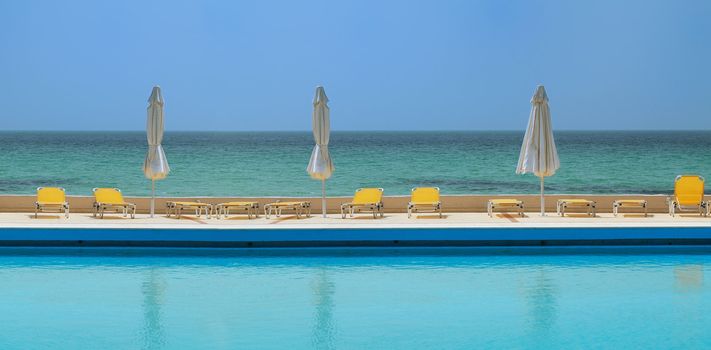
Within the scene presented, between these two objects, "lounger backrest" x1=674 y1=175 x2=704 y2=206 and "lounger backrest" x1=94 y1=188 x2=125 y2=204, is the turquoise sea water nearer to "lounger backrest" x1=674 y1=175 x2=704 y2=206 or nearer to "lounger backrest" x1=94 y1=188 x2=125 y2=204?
"lounger backrest" x1=674 y1=175 x2=704 y2=206

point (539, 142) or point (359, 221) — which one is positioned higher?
point (539, 142)

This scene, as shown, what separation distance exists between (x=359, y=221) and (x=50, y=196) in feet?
13.0

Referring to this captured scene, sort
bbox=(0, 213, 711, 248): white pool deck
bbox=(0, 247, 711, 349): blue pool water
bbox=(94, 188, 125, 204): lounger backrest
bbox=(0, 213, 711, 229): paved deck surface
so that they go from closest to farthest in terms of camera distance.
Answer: bbox=(0, 247, 711, 349): blue pool water < bbox=(0, 213, 711, 248): white pool deck < bbox=(0, 213, 711, 229): paved deck surface < bbox=(94, 188, 125, 204): lounger backrest

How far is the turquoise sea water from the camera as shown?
120 ft

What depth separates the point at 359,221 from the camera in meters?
10.6

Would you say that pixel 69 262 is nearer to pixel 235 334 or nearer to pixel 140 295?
pixel 140 295

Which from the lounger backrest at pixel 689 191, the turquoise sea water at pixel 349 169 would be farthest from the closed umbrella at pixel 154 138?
the turquoise sea water at pixel 349 169

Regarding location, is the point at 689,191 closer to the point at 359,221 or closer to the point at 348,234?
the point at 359,221

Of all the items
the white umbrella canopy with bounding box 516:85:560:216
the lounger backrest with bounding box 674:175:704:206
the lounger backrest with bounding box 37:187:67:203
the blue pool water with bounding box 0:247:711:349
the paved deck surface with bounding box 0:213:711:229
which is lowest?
the blue pool water with bounding box 0:247:711:349

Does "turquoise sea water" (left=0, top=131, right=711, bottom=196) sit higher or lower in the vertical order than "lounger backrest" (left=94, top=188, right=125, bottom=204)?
lower

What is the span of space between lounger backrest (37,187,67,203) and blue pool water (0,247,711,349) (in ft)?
4.33

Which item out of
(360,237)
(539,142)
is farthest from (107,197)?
(539,142)

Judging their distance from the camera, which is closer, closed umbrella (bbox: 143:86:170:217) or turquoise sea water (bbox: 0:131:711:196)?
closed umbrella (bbox: 143:86:170:217)

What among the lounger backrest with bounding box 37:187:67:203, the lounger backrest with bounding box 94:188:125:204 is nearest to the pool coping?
the lounger backrest with bounding box 94:188:125:204
